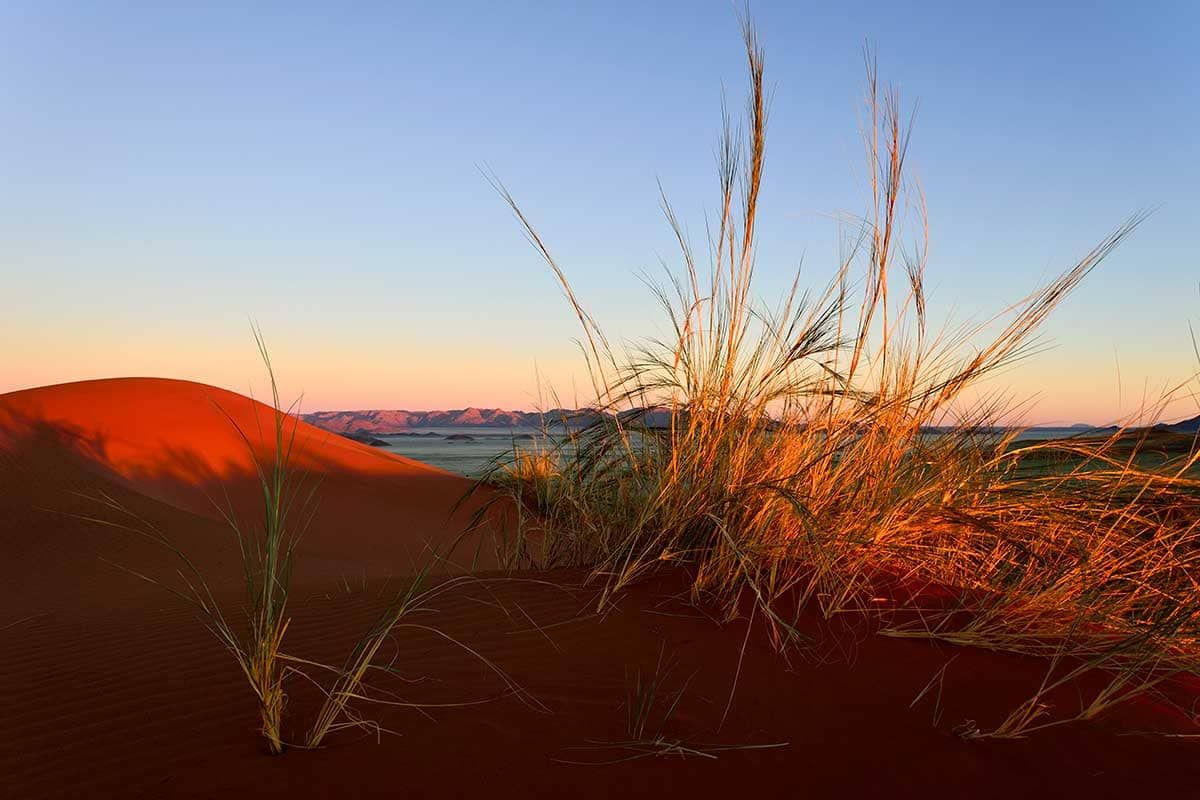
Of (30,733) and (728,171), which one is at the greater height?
(728,171)

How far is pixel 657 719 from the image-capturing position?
7.89 feet

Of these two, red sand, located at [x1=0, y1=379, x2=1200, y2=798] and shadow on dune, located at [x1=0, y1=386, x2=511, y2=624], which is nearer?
red sand, located at [x1=0, y1=379, x2=1200, y2=798]

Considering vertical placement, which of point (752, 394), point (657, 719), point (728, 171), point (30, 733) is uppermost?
point (728, 171)

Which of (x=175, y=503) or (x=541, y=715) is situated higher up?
(x=541, y=715)

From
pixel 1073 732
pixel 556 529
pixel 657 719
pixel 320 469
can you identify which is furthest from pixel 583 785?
pixel 320 469

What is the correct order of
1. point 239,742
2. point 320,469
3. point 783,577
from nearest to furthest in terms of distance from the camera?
point 239,742
point 783,577
point 320,469

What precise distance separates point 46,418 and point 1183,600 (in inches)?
578

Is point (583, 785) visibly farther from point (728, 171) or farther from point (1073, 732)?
point (728, 171)

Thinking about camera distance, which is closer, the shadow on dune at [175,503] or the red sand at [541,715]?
the red sand at [541,715]

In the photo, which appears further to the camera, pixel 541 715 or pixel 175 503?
pixel 175 503

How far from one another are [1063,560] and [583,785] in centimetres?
233

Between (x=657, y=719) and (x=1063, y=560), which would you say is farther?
(x=1063, y=560)

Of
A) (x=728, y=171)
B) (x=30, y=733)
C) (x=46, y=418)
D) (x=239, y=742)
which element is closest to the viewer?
(x=239, y=742)

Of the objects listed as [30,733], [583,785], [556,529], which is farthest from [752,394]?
[30,733]
